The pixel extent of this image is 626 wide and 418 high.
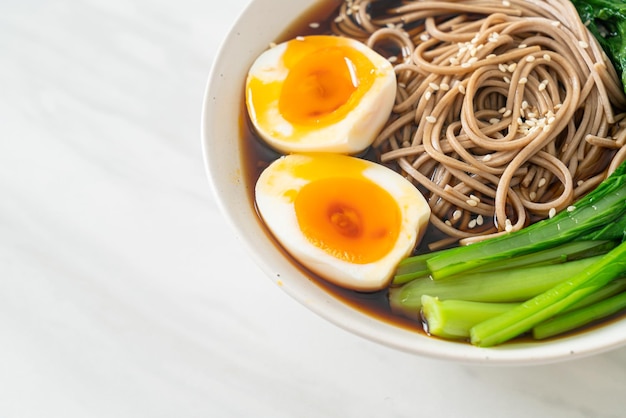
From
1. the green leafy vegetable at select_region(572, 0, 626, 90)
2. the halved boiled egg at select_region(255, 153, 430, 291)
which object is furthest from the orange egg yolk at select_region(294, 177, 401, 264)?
the green leafy vegetable at select_region(572, 0, 626, 90)

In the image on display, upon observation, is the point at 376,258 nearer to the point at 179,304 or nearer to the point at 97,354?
the point at 179,304

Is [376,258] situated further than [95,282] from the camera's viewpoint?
No

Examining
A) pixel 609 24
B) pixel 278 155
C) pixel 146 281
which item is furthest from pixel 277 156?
pixel 609 24

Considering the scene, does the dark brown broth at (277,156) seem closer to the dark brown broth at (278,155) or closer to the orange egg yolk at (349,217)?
the dark brown broth at (278,155)

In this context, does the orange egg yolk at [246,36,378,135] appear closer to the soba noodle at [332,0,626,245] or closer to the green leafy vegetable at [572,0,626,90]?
the soba noodle at [332,0,626,245]

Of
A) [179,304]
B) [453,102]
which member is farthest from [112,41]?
[453,102]
